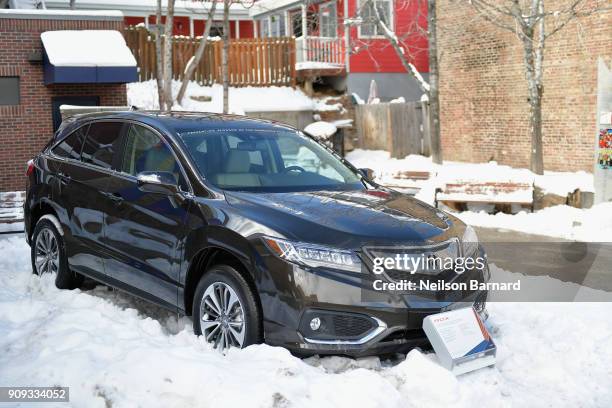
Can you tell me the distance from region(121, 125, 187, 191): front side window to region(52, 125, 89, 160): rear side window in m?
0.90

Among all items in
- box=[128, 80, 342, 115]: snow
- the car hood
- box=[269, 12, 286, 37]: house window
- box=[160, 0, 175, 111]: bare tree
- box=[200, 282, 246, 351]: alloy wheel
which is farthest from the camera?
box=[269, 12, 286, 37]: house window

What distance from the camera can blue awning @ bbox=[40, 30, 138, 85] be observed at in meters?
18.2

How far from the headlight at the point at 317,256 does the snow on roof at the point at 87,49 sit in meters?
14.3

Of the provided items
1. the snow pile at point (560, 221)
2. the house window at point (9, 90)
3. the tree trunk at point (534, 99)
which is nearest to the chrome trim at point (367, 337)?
the snow pile at point (560, 221)

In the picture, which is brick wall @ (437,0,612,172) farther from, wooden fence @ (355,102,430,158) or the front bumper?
the front bumper

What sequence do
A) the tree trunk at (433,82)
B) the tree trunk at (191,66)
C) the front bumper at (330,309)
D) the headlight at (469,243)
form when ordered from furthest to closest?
the tree trunk at (191,66) < the tree trunk at (433,82) < the headlight at (469,243) < the front bumper at (330,309)

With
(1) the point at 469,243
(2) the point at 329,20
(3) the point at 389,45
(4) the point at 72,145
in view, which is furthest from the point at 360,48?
(1) the point at 469,243

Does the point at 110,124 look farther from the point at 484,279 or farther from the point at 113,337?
the point at 484,279

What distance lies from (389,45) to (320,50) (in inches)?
111

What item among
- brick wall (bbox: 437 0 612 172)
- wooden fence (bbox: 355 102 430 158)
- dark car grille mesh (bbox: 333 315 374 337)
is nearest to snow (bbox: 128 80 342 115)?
wooden fence (bbox: 355 102 430 158)

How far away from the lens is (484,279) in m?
5.62

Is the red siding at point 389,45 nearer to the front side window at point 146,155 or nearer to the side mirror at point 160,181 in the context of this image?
the front side window at point 146,155

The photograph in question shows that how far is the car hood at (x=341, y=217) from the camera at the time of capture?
16.6 ft

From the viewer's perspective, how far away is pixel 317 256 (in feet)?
16.2
